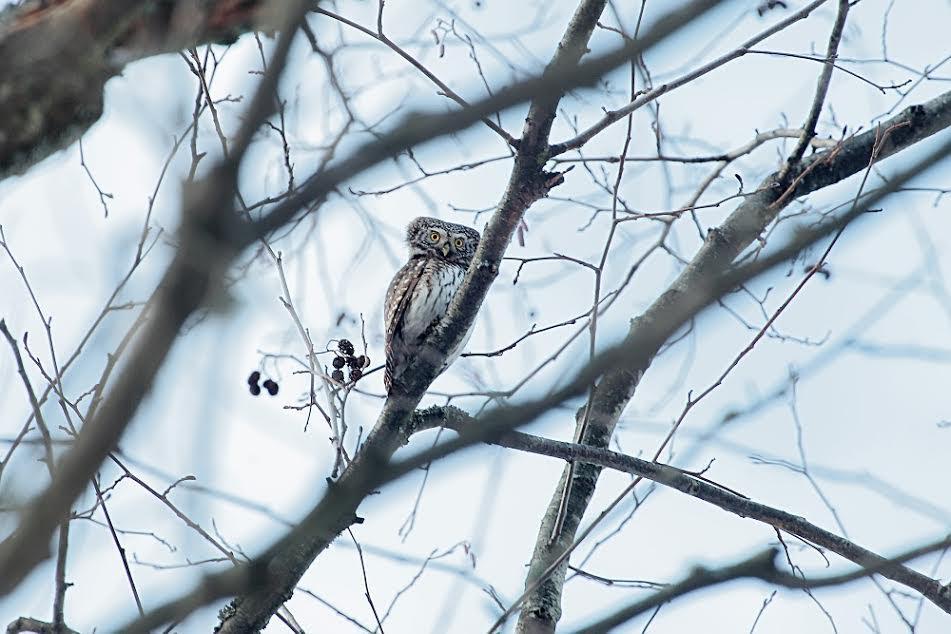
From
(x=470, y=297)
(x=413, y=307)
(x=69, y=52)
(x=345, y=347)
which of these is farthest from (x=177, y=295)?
(x=413, y=307)

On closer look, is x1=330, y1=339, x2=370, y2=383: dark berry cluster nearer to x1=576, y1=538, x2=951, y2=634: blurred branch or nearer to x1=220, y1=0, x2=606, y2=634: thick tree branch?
x1=220, y1=0, x2=606, y2=634: thick tree branch

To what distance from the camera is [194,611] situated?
1.38 meters

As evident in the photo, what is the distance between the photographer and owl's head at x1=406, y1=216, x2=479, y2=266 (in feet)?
22.7

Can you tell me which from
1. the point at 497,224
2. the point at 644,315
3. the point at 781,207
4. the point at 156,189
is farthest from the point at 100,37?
the point at 781,207

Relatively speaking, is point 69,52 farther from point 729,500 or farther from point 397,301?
point 397,301

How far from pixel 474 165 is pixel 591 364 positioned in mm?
3570

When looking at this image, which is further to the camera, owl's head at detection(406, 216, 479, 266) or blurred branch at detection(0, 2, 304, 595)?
owl's head at detection(406, 216, 479, 266)

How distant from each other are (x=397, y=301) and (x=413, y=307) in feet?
0.38

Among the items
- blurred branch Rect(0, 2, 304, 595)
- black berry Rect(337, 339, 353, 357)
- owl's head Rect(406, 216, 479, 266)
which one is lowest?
blurred branch Rect(0, 2, 304, 595)

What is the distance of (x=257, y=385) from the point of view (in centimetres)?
487

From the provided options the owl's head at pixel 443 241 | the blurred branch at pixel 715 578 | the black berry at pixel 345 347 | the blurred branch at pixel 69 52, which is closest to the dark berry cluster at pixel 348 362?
the black berry at pixel 345 347

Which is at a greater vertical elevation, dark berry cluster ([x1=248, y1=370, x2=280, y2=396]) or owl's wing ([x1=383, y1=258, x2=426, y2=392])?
owl's wing ([x1=383, y1=258, x2=426, y2=392])

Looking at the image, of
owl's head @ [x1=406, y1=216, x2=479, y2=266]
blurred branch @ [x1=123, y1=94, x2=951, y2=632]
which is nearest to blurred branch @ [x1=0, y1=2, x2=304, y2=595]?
blurred branch @ [x1=123, y1=94, x2=951, y2=632]

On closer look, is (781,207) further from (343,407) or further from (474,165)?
(343,407)
